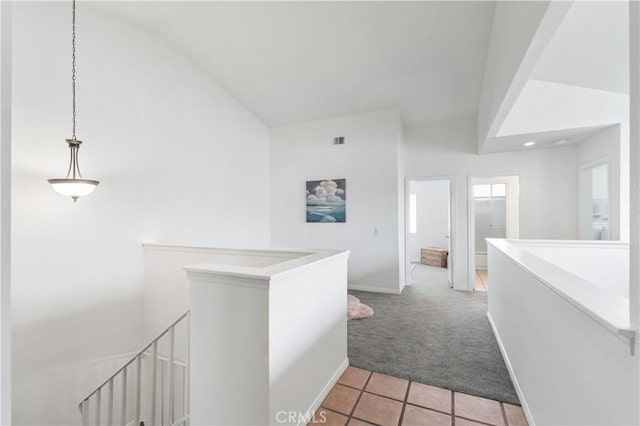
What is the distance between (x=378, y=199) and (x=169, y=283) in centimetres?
318

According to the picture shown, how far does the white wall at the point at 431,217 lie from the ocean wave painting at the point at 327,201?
→ 10.1 feet

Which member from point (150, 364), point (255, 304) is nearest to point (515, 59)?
point (255, 304)

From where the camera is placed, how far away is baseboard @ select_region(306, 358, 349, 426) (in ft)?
6.04

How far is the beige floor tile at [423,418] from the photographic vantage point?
1746 mm

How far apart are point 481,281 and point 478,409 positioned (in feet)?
12.9

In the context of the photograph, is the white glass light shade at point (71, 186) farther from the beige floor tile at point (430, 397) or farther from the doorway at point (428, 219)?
the doorway at point (428, 219)

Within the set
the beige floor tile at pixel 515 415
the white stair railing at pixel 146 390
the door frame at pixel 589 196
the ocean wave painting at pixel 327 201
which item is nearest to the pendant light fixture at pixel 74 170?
the white stair railing at pixel 146 390

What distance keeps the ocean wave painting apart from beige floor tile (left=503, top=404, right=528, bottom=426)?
3.33 meters

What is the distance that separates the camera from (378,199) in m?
4.60

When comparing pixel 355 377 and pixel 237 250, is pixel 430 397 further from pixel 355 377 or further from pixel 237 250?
pixel 237 250

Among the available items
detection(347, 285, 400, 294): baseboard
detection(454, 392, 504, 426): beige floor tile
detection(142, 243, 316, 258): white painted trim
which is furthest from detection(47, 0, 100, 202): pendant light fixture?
detection(347, 285, 400, 294): baseboard

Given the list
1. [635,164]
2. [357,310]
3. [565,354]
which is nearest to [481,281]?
[357,310]

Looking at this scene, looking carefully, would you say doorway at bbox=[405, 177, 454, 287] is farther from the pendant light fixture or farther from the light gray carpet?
the pendant light fixture

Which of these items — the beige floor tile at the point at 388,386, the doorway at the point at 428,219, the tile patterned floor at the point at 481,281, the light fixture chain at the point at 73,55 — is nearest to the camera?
the beige floor tile at the point at 388,386
